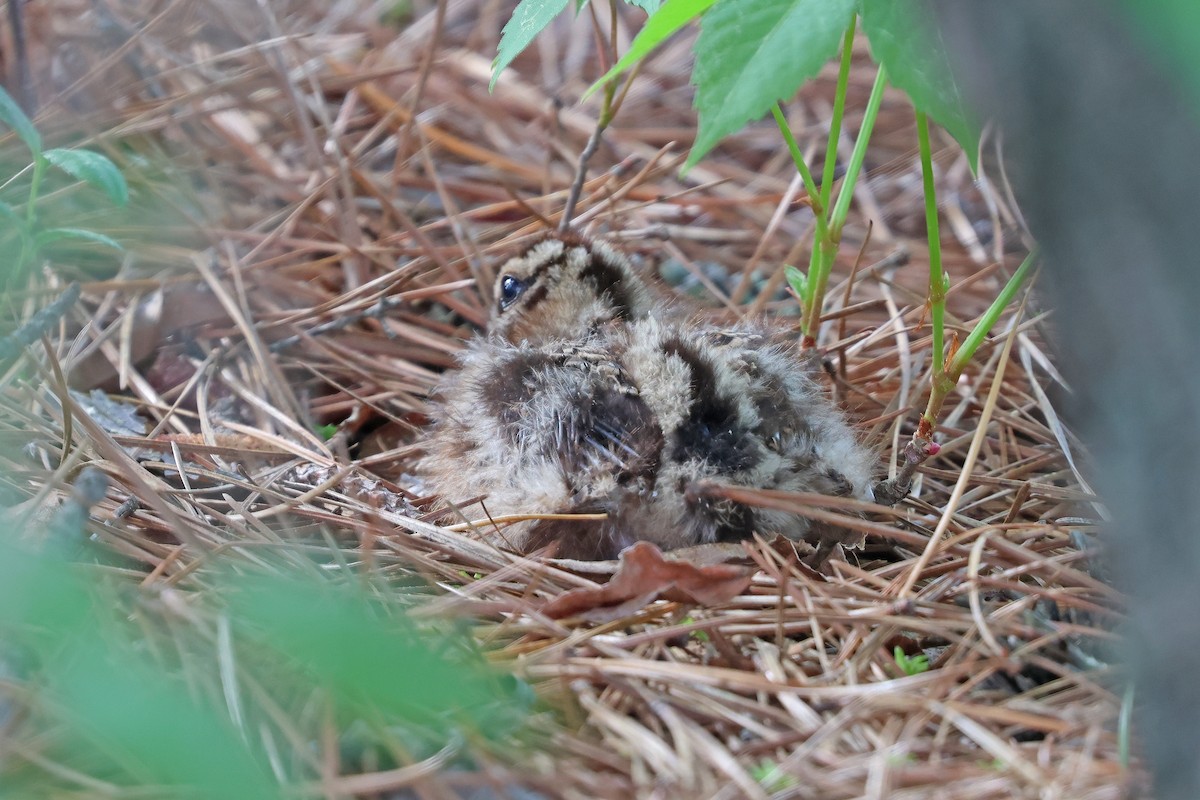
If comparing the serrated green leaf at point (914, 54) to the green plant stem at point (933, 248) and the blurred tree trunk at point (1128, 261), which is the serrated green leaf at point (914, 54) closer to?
the green plant stem at point (933, 248)

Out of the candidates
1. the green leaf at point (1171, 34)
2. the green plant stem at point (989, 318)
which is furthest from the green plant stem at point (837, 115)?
the green leaf at point (1171, 34)

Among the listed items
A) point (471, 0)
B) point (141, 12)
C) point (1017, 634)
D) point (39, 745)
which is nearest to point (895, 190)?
point (471, 0)

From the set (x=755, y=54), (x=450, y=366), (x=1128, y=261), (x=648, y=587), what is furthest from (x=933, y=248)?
(x=450, y=366)

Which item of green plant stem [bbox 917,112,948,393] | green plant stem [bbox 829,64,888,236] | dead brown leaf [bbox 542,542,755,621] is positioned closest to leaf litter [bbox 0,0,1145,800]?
dead brown leaf [bbox 542,542,755,621]

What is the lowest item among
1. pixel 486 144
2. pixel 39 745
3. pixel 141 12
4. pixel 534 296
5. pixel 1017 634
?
pixel 1017 634

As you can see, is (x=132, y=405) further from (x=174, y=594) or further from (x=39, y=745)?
(x=39, y=745)

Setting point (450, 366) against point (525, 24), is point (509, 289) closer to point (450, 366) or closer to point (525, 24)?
point (450, 366)

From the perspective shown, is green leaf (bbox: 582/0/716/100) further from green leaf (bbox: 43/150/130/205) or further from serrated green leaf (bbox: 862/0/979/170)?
green leaf (bbox: 43/150/130/205)
